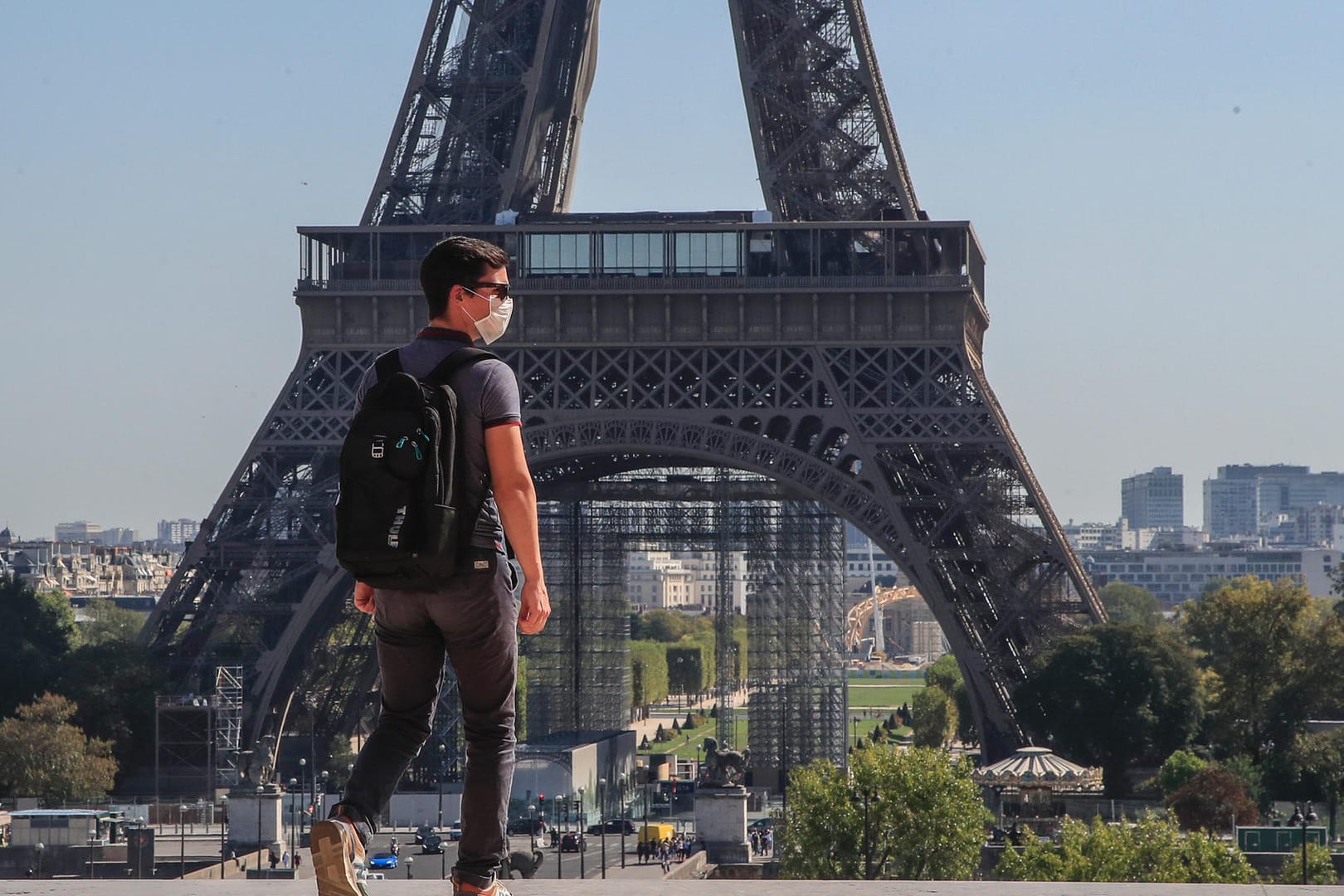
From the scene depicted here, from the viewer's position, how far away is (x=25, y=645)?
5872cm

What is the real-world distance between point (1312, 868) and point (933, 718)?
4898 cm

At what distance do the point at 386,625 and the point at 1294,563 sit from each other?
19991 centimetres

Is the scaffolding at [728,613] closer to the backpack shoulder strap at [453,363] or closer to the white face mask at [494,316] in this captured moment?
A: the white face mask at [494,316]

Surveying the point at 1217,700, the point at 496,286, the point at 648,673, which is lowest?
the point at 648,673

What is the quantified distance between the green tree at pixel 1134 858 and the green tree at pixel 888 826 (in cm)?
233

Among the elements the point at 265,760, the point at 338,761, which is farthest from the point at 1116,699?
the point at 338,761

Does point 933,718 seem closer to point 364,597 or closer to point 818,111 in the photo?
point 818,111

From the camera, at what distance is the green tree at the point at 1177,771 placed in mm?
48719

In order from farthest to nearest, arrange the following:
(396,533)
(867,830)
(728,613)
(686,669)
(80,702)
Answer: (686,669), (728,613), (80,702), (867,830), (396,533)

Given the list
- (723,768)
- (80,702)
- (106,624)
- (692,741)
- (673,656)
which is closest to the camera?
(80,702)

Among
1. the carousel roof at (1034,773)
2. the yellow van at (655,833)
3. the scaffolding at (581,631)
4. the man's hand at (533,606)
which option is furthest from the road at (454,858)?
the man's hand at (533,606)

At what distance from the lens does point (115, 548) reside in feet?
638

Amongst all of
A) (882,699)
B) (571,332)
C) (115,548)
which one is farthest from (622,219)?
(115,548)

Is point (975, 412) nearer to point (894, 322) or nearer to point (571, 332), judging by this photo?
point (894, 322)
